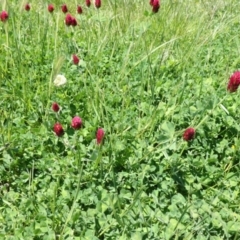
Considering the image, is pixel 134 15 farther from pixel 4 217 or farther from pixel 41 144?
pixel 4 217

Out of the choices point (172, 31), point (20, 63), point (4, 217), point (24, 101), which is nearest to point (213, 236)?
point (4, 217)

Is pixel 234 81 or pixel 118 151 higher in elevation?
pixel 234 81

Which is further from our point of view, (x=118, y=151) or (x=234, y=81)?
(x=118, y=151)

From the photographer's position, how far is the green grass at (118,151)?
1260mm

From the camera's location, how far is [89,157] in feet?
4.80

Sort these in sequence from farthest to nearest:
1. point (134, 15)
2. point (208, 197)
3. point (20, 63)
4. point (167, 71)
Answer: point (134, 15), point (167, 71), point (20, 63), point (208, 197)

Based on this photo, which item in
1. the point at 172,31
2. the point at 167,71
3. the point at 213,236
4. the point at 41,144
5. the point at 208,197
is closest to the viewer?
the point at 213,236

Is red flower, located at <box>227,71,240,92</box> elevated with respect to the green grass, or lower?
elevated

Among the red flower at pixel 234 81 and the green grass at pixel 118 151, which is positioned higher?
the red flower at pixel 234 81

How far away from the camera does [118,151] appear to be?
1.47 m

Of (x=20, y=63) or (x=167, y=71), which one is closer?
(x=20, y=63)

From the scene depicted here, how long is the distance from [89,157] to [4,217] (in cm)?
35

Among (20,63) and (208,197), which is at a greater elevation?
(20,63)

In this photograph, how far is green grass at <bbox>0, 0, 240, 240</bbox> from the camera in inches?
49.6
